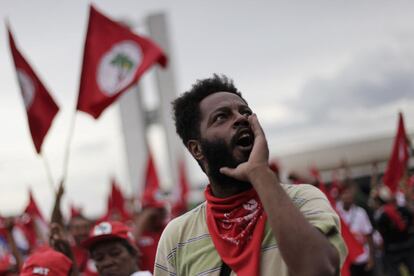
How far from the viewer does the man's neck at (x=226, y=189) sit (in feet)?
6.41

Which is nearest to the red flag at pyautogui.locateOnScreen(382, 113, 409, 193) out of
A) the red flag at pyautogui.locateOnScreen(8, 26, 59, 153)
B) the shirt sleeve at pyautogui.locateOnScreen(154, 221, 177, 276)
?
the red flag at pyautogui.locateOnScreen(8, 26, 59, 153)

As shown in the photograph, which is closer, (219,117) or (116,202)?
(219,117)

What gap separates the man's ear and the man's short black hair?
18 mm

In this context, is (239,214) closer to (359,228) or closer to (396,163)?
(396,163)

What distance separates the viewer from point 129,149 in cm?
2633

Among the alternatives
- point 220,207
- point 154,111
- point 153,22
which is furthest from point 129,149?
point 220,207

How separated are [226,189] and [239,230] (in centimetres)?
16

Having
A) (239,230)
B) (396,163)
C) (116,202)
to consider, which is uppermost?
(239,230)

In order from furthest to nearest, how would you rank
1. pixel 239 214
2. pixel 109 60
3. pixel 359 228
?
pixel 359 228, pixel 109 60, pixel 239 214

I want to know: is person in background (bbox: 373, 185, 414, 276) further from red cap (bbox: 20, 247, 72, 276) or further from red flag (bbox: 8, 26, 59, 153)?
red cap (bbox: 20, 247, 72, 276)

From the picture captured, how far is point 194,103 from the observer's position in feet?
7.16

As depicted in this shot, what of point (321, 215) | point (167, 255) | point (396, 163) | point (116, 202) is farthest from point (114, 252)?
point (116, 202)

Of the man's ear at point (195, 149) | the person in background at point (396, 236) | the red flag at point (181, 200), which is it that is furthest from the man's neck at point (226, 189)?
the red flag at point (181, 200)

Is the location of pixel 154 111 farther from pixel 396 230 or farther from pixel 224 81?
pixel 224 81
